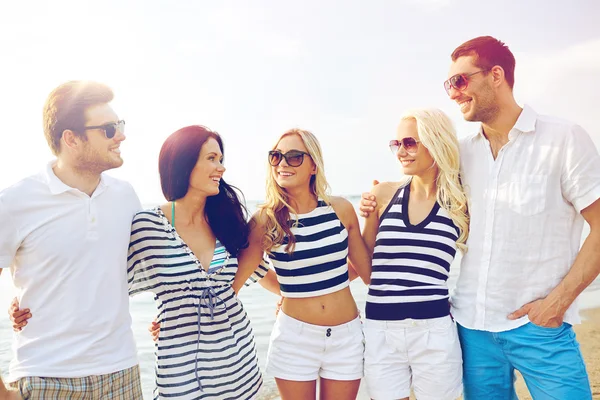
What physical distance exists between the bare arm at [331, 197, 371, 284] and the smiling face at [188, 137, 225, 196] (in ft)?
3.23

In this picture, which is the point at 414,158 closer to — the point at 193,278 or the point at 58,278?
the point at 193,278

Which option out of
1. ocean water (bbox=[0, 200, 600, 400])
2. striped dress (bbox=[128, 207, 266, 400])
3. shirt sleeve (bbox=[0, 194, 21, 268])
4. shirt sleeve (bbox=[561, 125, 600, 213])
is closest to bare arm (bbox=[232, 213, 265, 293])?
striped dress (bbox=[128, 207, 266, 400])

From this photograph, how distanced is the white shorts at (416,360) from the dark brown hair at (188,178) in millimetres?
1252

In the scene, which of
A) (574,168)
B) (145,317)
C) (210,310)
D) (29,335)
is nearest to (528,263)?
(574,168)

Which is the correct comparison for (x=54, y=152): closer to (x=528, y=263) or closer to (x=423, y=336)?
(x=423, y=336)

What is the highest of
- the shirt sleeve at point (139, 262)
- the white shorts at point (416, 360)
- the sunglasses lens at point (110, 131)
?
the sunglasses lens at point (110, 131)

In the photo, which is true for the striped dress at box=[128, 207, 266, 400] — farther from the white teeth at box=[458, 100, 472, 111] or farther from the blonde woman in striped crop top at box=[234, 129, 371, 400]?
the white teeth at box=[458, 100, 472, 111]

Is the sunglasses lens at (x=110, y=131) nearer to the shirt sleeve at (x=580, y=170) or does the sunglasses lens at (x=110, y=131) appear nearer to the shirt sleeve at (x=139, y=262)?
the shirt sleeve at (x=139, y=262)

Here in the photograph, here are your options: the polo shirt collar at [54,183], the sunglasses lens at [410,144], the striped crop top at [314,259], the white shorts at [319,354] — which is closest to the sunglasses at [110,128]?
the polo shirt collar at [54,183]

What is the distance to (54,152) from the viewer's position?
3168mm

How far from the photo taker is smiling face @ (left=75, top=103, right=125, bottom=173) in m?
3.13

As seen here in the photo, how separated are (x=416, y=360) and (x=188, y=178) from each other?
209 cm

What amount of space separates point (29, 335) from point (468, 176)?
10.4 ft

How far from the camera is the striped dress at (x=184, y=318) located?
318 centimetres
